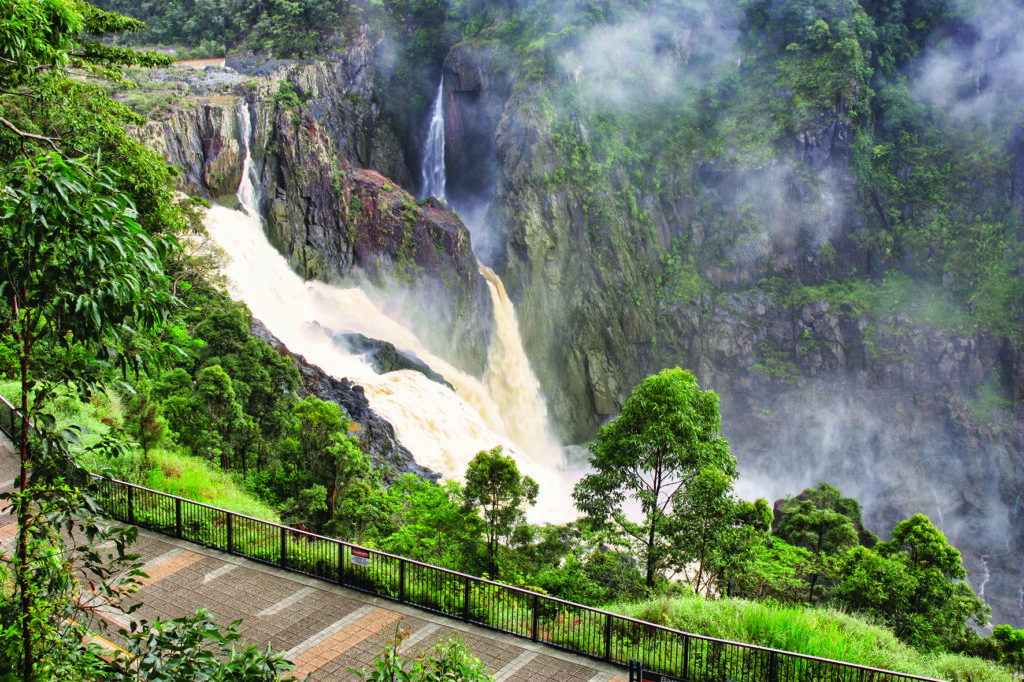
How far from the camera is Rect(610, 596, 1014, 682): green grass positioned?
33.3 ft

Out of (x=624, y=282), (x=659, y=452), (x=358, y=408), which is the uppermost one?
(x=624, y=282)

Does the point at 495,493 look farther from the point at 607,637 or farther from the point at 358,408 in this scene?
the point at 358,408

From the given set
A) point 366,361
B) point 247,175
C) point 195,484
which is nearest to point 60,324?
point 195,484

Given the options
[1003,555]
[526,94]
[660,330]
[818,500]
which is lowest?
[1003,555]

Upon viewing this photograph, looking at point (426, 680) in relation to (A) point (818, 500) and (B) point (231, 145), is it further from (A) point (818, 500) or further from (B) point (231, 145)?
(B) point (231, 145)

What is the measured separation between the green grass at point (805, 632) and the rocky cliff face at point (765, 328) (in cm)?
3405

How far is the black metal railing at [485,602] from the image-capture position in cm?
923

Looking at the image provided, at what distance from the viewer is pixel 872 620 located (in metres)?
15.5

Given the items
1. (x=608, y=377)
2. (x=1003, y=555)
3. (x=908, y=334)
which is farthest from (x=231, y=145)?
(x=1003, y=555)

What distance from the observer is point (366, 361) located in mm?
35062

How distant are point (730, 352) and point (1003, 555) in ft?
58.1

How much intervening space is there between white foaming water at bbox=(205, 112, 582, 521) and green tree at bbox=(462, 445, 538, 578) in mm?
16667

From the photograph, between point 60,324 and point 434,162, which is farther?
point 434,162

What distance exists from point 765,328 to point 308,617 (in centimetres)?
4339
